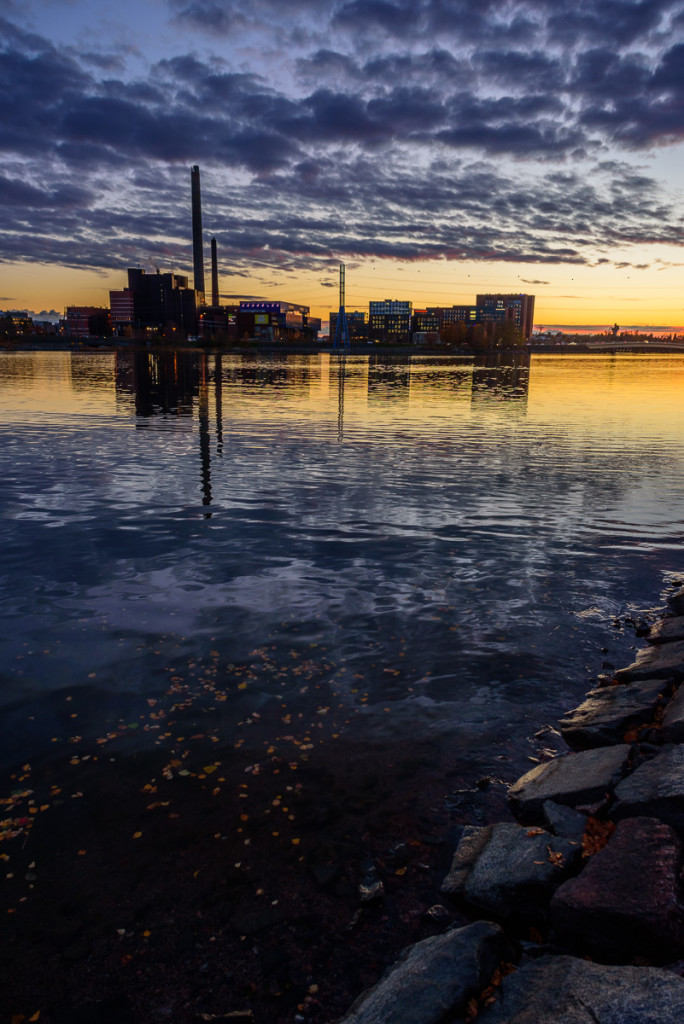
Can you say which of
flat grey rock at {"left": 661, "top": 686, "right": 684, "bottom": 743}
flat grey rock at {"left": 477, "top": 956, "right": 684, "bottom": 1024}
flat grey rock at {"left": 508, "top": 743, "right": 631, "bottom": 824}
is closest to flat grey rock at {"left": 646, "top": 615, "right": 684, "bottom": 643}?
flat grey rock at {"left": 661, "top": 686, "right": 684, "bottom": 743}

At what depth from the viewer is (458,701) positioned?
8539 millimetres

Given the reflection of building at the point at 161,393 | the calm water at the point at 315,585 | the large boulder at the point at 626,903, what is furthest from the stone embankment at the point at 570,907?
the reflection of building at the point at 161,393

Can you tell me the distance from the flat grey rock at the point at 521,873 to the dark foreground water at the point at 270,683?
564 mm

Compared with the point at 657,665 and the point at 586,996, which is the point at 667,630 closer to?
the point at 657,665

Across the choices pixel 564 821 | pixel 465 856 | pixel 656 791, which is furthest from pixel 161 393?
pixel 656 791

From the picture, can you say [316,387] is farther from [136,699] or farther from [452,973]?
[452,973]

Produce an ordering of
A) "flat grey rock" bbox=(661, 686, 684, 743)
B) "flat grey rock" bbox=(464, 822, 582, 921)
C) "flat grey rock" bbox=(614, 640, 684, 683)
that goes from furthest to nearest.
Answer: "flat grey rock" bbox=(614, 640, 684, 683), "flat grey rock" bbox=(661, 686, 684, 743), "flat grey rock" bbox=(464, 822, 582, 921)

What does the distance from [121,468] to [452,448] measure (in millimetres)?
14029

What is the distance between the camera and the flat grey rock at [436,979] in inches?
158

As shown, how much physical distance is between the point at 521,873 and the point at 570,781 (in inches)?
58.2

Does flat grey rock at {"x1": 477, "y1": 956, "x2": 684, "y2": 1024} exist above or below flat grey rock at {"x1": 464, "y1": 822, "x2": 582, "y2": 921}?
above

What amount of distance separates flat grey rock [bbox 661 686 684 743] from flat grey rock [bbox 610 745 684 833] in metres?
0.56

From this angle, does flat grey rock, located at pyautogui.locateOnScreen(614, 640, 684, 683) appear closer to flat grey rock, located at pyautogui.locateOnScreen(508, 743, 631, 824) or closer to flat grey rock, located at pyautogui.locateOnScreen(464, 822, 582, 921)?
flat grey rock, located at pyautogui.locateOnScreen(508, 743, 631, 824)

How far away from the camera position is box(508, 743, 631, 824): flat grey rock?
20.4ft
